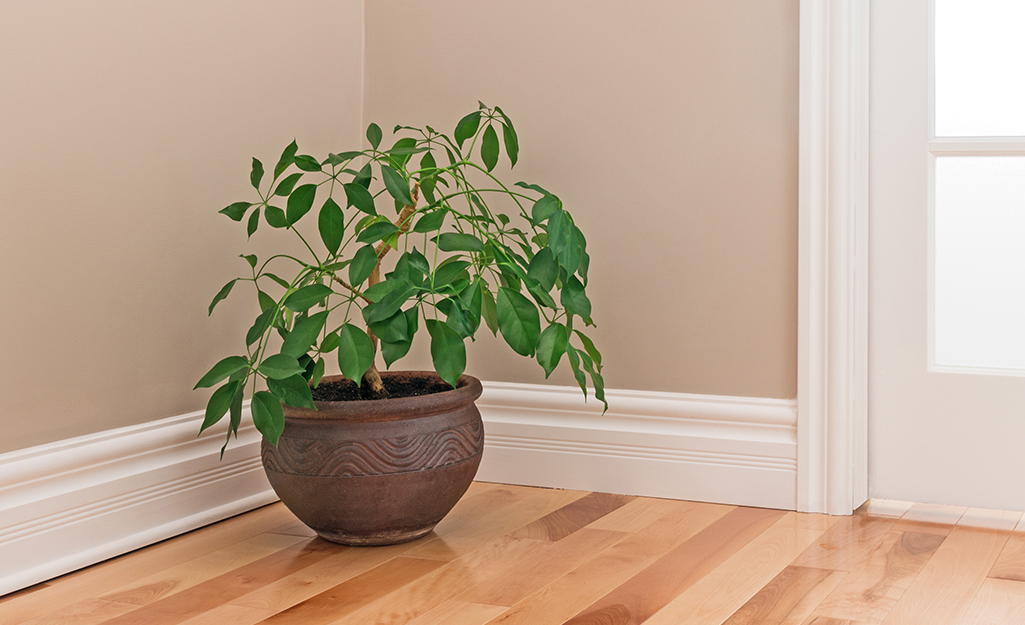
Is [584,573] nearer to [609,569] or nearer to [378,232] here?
[609,569]

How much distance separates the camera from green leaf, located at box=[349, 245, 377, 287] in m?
1.45

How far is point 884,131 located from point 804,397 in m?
0.51

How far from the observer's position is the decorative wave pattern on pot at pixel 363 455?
148cm

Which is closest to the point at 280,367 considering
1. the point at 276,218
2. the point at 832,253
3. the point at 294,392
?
the point at 294,392

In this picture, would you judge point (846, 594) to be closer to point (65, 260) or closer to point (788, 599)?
point (788, 599)

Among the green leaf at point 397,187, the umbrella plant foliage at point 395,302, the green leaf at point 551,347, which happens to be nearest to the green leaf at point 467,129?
the umbrella plant foliage at point 395,302

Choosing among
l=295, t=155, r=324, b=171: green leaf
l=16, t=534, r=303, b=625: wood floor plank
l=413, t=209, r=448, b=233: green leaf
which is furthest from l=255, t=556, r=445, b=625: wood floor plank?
l=295, t=155, r=324, b=171: green leaf

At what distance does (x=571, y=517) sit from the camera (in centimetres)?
176

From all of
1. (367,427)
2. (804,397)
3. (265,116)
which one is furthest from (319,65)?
(804,397)

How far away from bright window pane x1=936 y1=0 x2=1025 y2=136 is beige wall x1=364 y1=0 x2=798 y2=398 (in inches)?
10.4

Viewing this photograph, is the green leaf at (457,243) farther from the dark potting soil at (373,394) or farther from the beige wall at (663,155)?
the beige wall at (663,155)

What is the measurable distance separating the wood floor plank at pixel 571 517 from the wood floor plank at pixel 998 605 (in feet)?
2.09

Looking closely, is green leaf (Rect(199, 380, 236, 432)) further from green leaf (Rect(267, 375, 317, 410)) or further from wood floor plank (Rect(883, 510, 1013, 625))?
wood floor plank (Rect(883, 510, 1013, 625))

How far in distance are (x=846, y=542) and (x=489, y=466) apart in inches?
29.6
